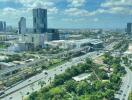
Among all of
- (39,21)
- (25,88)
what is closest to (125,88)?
(25,88)

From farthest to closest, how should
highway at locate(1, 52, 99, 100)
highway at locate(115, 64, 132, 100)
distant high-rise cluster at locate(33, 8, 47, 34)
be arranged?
distant high-rise cluster at locate(33, 8, 47, 34), highway at locate(1, 52, 99, 100), highway at locate(115, 64, 132, 100)

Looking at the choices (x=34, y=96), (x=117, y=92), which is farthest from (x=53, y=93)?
(x=117, y=92)

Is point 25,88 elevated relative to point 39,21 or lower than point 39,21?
lower

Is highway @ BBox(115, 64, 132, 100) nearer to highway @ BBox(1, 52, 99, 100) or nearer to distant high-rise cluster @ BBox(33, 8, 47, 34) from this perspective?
highway @ BBox(1, 52, 99, 100)

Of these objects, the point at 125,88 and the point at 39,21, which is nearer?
the point at 125,88

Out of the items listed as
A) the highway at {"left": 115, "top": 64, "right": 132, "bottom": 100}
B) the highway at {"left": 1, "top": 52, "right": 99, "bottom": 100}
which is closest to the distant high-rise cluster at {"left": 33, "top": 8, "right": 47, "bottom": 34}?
the highway at {"left": 1, "top": 52, "right": 99, "bottom": 100}

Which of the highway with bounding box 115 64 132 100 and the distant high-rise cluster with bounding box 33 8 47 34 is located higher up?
the distant high-rise cluster with bounding box 33 8 47 34

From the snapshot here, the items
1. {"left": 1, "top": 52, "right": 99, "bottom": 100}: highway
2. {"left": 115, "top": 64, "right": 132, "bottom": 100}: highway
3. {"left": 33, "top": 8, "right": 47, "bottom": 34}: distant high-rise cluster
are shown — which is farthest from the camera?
{"left": 33, "top": 8, "right": 47, "bottom": 34}: distant high-rise cluster

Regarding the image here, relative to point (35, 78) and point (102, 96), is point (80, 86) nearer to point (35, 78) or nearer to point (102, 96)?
point (102, 96)

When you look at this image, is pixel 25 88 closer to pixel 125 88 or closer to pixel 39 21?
pixel 125 88

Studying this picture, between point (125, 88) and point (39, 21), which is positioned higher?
point (39, 21)

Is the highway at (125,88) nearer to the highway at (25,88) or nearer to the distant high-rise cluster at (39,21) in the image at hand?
the highway at (25,88)
